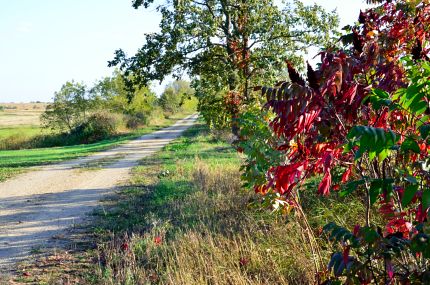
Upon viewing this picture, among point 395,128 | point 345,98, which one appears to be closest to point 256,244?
point 395,128

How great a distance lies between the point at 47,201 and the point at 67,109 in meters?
34.1

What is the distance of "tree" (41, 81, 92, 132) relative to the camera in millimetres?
41656

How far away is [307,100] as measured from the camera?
2.05 meters

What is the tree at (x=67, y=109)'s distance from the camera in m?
41.7

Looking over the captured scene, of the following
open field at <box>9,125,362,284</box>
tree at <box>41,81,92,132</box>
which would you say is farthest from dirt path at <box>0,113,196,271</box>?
tree at <box>41,81,92,132</box>

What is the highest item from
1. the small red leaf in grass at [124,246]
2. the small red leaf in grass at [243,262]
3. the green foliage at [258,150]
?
the green foliage at [258,150]

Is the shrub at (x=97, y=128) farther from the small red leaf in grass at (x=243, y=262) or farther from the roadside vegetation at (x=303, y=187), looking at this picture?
the small red leaf in grass at (x=243, y=262)

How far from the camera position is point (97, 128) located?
3869cm

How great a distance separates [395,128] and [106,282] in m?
3.26

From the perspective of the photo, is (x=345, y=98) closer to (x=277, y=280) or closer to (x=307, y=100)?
(x=307, y=100)

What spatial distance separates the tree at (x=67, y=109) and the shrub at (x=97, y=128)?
2.47 meters

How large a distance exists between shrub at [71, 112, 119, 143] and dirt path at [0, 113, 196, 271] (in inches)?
890

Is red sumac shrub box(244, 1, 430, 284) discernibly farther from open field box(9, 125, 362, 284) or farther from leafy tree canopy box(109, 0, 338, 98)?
leafy tree canopy box(109, 0, 338, 98)

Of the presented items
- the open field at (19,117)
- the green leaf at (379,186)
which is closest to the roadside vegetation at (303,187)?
the green leaf at (379,186)
